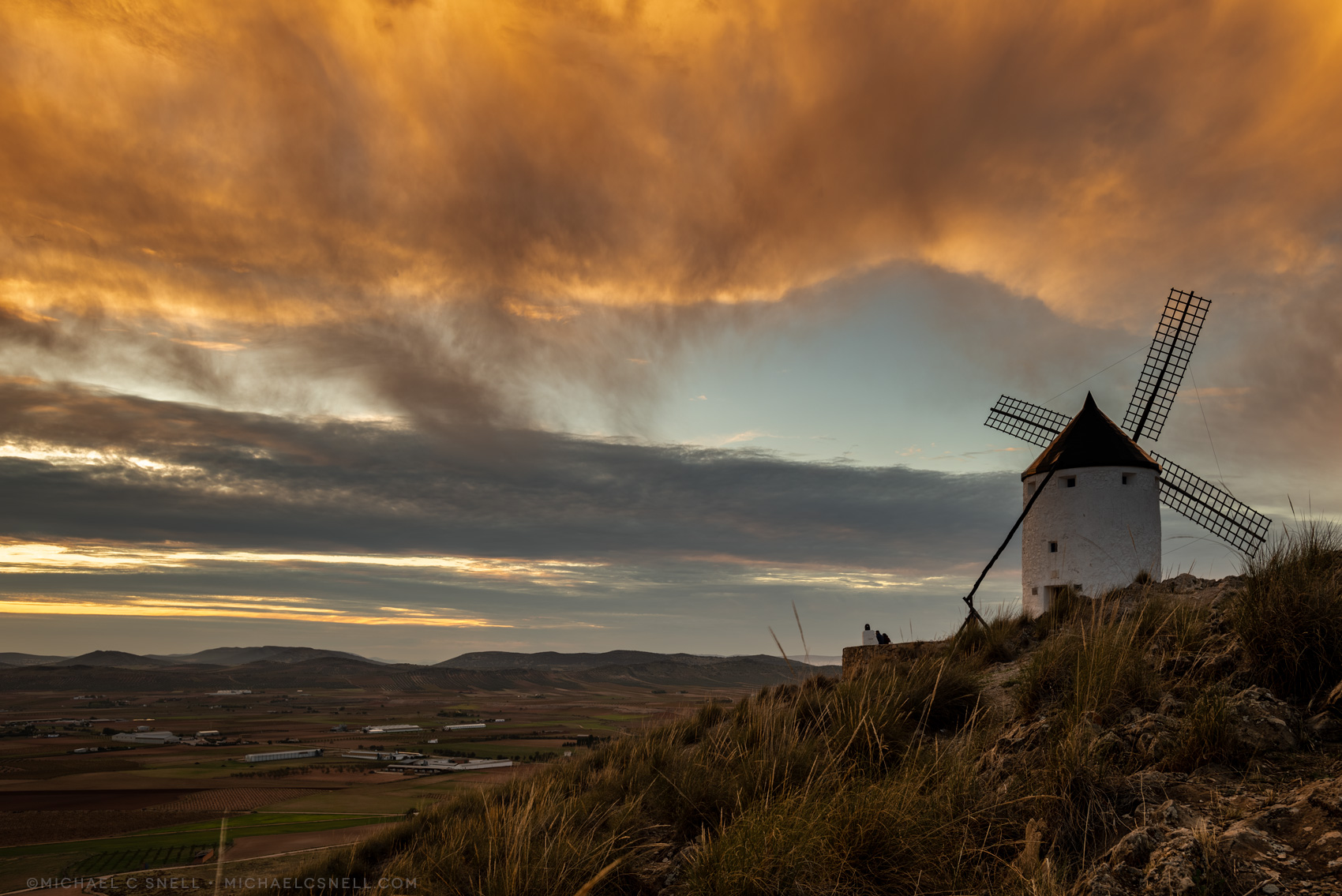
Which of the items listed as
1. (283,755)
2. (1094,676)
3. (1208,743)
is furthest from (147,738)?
(1208,743)

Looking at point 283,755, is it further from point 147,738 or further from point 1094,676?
point 1094,676

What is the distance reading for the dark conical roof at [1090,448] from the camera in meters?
22.4

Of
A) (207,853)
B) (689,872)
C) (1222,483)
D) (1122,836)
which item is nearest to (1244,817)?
(1122,836)

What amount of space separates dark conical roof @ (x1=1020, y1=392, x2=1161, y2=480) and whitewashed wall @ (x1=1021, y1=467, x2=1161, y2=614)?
0.24 m

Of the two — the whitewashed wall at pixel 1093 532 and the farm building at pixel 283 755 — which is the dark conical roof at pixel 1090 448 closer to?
the whitewashed wall at pixel 1093 532

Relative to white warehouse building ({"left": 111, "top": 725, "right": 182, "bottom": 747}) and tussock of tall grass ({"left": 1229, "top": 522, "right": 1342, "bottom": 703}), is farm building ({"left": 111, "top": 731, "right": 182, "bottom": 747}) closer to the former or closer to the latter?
white warehouse building ({"left": 111, "top": 725, "right": 182, "bottom": 747})

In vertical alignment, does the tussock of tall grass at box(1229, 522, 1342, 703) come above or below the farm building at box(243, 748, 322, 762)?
above

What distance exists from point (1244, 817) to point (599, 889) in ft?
14.1

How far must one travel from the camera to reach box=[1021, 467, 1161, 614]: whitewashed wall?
2133 cm

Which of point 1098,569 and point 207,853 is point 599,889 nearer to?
point 1098,569

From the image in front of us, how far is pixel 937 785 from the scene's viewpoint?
511 centimetres

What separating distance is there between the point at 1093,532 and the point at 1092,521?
0.35m

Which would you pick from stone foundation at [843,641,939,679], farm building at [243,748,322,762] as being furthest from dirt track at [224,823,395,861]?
farm building at [243,748,322,762]

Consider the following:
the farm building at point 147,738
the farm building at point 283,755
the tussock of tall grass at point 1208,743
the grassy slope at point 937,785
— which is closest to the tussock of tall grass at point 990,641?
the grassy slope at point 937,785
